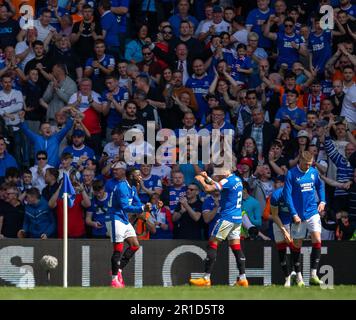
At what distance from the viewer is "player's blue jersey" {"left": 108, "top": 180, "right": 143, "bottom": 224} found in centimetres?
2038

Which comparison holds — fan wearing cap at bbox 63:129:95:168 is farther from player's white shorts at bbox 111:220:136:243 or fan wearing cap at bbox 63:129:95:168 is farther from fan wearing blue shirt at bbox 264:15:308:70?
fan wearing blue shirt at bbox 264:15:308:70

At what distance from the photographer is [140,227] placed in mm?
23250

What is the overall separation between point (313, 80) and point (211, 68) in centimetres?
211

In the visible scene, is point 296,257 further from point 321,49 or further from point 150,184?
point 321,49

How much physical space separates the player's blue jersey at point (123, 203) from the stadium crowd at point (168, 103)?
8.10ft

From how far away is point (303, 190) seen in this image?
20188 mm

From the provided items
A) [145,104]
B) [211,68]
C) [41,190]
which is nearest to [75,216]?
[41,190]

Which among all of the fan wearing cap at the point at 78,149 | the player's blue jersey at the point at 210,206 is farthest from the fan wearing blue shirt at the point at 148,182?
the fan wearing cap at the point at 78,149

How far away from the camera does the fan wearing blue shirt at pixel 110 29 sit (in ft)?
88.5

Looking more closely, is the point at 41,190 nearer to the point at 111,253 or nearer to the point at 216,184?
the point at 111,253

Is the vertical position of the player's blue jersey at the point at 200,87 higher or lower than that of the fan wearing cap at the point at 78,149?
higher

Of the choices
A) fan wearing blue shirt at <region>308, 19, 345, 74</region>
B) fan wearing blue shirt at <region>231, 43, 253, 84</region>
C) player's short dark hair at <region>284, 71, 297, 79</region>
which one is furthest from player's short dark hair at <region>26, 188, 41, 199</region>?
fan wearing blue shirt at <region>308, 19, 345, 74</region>

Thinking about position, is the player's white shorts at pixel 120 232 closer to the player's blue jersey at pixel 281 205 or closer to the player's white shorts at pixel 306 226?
the player's blue jersey at pixel 281 205

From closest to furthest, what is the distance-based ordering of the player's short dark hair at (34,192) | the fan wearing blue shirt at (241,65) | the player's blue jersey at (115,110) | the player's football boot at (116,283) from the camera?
the player's football boot at (116,283), the player's short dark hair at (34,192), the player's blue jersey at (115,110), the fan wearing blue shirt at (241,65)
